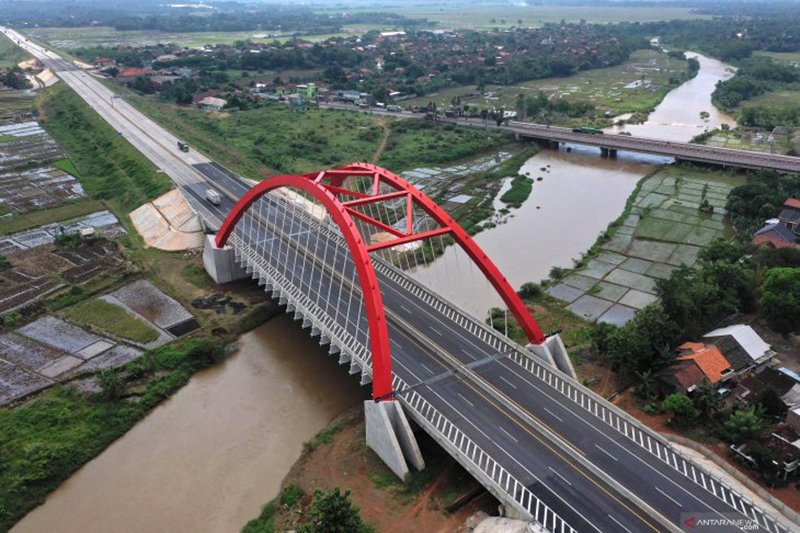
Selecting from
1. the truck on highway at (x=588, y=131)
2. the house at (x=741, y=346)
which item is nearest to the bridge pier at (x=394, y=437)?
the house at (x=741, y=346)

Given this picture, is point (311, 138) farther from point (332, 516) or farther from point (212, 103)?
point (332, 516)

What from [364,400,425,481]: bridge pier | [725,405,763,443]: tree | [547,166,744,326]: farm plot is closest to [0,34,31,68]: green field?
[547,166,744,326]: farm plot

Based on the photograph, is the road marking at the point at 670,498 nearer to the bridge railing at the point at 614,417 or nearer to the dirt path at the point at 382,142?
the bridge railing at the point at 614,417

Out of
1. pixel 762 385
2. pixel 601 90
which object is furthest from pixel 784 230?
pixel 601 90

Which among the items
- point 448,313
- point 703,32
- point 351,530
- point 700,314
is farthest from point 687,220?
point 703,32

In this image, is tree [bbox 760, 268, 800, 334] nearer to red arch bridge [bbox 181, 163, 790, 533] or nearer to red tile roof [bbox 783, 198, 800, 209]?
red arch bridge [bbox 181, 163, 790, 533]

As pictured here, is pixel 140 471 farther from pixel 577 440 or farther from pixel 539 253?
pixel 539 253
